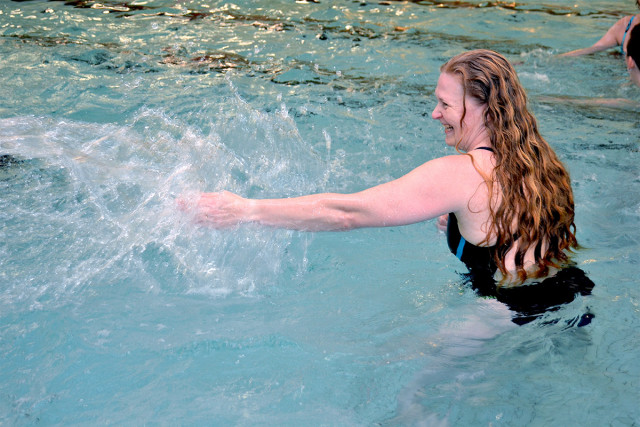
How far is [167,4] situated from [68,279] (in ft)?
22.0

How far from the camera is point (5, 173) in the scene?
4141mm

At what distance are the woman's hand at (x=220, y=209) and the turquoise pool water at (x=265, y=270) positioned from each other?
0.29m

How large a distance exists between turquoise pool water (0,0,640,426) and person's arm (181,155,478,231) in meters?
0.33

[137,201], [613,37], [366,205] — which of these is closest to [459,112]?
[366,205]

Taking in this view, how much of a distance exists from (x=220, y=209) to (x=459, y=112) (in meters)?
1.12

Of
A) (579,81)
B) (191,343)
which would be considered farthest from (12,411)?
(579,81)

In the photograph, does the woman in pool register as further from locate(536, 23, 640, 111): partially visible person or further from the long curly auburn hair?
locate(536, 23, 640, 111): partially visible person

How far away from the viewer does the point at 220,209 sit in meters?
2.67

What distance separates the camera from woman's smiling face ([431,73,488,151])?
248cm

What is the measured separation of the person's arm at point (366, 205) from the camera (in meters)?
2.40

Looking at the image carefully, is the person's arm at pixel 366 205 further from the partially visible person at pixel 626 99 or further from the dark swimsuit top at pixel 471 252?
the partially visible person at pixel 626 99

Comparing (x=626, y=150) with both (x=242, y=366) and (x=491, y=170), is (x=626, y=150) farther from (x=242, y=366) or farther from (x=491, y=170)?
(x=242, y=366)

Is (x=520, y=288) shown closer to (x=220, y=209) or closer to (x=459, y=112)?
(x=459, y=112)

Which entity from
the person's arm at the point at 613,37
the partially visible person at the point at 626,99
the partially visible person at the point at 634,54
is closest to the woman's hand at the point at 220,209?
the partially visible person at the point at 626,99
